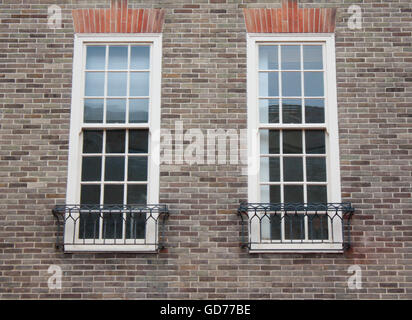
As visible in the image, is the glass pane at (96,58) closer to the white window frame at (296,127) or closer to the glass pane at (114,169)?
the glass pane at (114,169)

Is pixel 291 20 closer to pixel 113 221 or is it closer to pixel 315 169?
pixel 315 169

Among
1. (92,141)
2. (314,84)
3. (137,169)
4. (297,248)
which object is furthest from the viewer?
(314,84)

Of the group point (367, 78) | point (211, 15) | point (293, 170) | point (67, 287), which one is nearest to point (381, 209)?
point (293, 170)

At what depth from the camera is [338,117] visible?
8797 mm

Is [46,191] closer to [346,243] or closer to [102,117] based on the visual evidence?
[102,117]

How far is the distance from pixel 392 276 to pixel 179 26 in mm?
4402

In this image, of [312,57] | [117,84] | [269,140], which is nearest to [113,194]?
[117,84]

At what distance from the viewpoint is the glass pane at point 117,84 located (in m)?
9.03

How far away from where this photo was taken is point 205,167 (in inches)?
341

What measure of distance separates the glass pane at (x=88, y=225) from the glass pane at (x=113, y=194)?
26cm

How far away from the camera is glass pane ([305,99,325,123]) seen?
8891mm

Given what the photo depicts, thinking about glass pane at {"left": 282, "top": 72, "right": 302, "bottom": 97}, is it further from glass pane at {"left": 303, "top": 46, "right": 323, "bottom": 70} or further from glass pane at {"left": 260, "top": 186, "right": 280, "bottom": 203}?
glass pane at {"left": 260, "top": 186, "right": 280, "bottom": 203}

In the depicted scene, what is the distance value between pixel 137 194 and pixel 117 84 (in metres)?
1.59

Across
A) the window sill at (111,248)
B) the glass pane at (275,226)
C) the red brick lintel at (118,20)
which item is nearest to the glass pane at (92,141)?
the window sill at (111,248)
